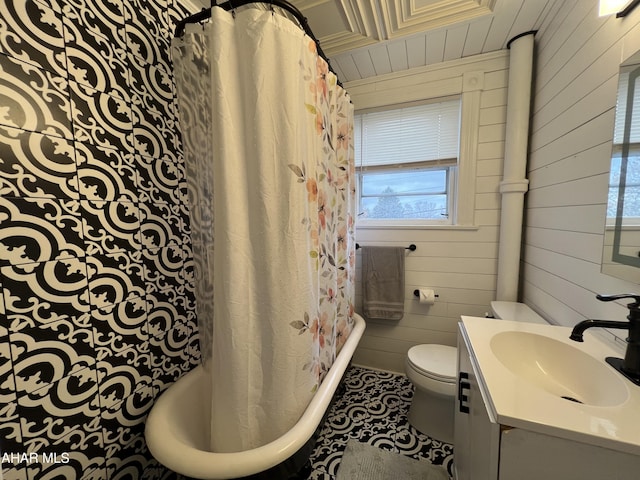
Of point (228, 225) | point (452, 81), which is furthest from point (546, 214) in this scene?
point (228, 225)

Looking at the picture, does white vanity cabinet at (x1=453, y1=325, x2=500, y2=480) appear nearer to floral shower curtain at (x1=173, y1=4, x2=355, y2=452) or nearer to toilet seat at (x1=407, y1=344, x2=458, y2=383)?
toilet seat at (x1=407, y1=344, x2=458, y2=383)

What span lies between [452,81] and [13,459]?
278 centimetres

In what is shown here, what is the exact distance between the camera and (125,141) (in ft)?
→ 3.31

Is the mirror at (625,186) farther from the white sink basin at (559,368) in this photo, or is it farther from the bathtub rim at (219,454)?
the bathtub rim at (219,454)

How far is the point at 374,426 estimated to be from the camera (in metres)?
1.60

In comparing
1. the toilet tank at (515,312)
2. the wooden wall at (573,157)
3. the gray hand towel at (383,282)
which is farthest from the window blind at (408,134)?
the toilet tank at (515,312)

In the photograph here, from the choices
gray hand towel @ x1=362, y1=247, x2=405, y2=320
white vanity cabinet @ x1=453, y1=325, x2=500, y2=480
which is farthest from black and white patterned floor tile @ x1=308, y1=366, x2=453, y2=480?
gray hand towel @ x1=362, y1=247, x2=405, y2=320

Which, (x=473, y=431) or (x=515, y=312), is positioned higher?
(x=515, y=312)

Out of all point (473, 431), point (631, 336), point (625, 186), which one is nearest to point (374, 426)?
point (473, 431)

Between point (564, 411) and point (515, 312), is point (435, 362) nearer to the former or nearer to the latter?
point (515, 312)

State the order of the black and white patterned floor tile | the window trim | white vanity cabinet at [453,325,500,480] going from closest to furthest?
white vanity cabinet at [453,325,500,480] < the black and white patterned floor tile < the window trim

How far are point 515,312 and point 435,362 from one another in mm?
557

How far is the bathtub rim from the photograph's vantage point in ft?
2.46

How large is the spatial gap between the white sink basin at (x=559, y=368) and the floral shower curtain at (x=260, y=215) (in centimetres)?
78
